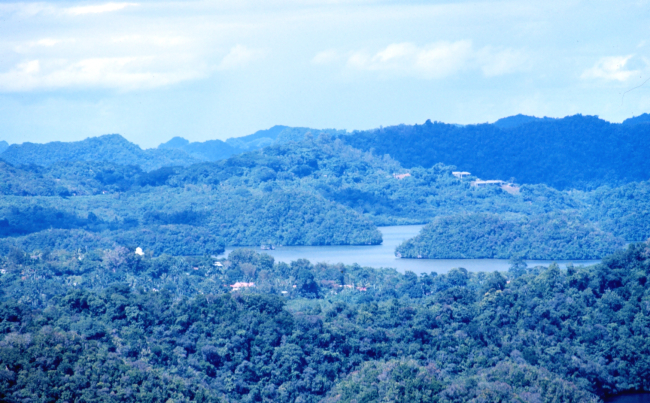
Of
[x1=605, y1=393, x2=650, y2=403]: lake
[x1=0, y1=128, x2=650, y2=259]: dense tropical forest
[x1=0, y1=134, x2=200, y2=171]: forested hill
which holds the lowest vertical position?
[x1=605, y1=393, x2=650, y2=403]: lake

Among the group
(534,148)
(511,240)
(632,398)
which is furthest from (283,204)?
(632,398)

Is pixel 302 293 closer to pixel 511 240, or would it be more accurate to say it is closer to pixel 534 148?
pixel 511 240

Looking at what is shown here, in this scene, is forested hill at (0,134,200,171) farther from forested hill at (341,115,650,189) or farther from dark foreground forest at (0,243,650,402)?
dark foreground forest at (0,243,650,402)

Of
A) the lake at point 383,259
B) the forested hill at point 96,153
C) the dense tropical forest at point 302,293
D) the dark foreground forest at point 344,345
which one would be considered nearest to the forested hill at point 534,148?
the dense tropical forest at point 302,293

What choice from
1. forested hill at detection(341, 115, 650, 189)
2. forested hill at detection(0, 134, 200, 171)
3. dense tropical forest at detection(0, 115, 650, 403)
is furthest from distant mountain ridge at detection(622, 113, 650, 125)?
forested hill at detection(0, 134, 200, 171)

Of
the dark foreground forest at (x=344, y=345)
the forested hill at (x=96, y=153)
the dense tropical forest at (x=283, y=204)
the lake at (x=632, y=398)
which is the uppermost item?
the forested hill at (x=96, y=153)

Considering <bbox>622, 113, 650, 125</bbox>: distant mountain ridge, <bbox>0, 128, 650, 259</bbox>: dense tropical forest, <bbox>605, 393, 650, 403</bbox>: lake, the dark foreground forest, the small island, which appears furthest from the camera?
<bbox>622, 113, 650, 125</bbox>: distant mountain ridge

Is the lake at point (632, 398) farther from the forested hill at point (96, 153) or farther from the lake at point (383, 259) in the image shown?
the forested hill at point (96, 153)
